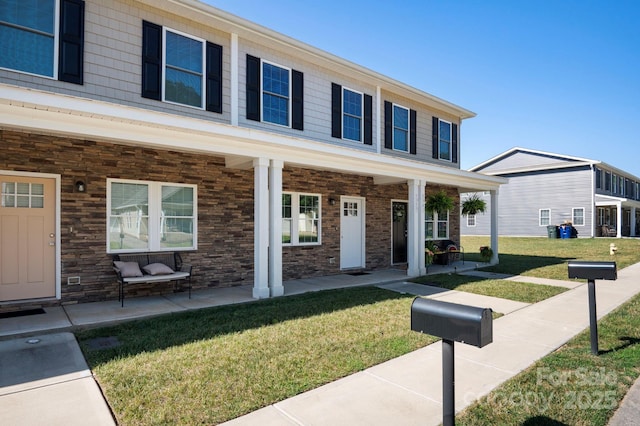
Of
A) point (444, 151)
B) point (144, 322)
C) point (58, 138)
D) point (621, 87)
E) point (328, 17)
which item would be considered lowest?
point (144, 322)

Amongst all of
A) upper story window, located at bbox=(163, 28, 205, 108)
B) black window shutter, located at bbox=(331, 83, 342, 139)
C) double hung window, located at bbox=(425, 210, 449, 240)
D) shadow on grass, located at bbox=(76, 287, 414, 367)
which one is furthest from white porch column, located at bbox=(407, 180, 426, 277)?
upper story window, located at bbox=(163, 28, 205, 108)

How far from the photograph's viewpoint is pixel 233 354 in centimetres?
426

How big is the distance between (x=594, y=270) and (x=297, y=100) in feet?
24.3

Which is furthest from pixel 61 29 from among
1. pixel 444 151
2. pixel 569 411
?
pixel 444 151

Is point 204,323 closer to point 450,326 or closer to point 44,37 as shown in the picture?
point 450,326

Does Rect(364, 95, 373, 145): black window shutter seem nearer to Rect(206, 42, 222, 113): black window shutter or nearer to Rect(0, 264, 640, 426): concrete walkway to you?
Rect(206, 42, 222, 113): black window shutter

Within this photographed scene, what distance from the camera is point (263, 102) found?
8.81 m

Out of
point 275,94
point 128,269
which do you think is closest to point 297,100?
point 275,94

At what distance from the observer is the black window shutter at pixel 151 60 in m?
7.23

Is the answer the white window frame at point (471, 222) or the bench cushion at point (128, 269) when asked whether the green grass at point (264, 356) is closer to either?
the bench cushion at point (128, 269)

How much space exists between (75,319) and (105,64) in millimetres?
4689

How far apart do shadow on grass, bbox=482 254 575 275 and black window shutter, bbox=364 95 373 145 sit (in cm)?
588

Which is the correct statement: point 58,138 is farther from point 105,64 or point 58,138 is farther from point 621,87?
point 621,87

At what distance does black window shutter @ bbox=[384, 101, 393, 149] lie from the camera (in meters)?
11.7
